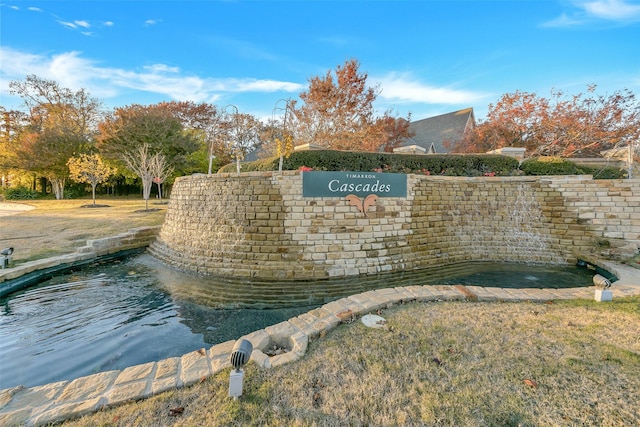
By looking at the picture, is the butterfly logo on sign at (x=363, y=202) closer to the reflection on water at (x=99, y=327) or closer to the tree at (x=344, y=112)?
the reflection on water at (x=99, y=327)

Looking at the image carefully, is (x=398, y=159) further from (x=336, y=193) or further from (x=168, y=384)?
(x=168, y=384)

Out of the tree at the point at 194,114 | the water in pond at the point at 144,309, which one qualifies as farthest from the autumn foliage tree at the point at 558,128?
the tree at the point at 194,114

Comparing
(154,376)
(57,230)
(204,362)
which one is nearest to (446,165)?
(204,362)

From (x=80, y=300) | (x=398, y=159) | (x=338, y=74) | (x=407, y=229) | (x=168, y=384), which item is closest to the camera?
(x=168, y=384)

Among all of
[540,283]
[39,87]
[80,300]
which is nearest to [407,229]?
[540,283]

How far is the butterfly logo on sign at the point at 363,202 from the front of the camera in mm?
7473

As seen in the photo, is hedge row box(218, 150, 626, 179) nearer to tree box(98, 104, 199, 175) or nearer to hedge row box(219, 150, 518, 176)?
hedge row box(219, 150, 518, 176)

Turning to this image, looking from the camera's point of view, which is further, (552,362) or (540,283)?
(540,283)

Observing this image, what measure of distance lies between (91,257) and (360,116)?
1550cm

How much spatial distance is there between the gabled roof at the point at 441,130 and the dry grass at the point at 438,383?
1841 centimetres

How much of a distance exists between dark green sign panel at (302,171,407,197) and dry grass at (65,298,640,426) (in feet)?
14.5

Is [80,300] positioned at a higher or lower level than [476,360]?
lower

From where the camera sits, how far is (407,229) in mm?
8023

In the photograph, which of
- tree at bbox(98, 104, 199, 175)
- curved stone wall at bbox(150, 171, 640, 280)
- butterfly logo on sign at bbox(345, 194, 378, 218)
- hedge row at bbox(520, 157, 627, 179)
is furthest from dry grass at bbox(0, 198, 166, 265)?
hedge row at bbox(520, 157, 627, 179)
